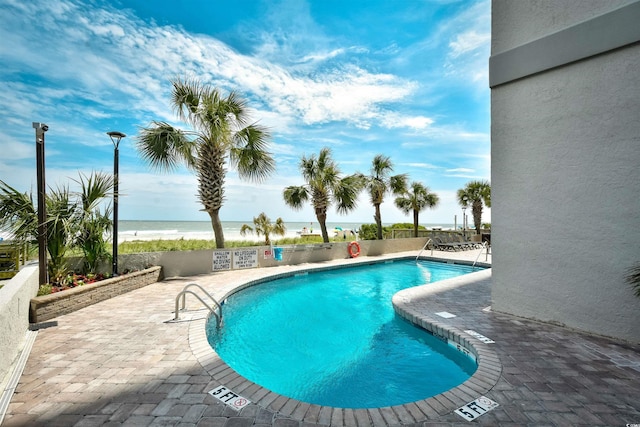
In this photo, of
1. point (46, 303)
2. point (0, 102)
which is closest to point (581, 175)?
point (46, 303)

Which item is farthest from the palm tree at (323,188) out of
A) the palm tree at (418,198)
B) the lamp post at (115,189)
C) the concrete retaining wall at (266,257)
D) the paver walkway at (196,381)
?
the paver walkway at (196,381)

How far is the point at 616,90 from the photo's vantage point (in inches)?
159

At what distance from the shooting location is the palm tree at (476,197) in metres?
20.3

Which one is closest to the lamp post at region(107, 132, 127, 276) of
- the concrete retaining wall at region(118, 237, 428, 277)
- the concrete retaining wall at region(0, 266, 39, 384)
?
the concrete retaining wall at region(118, 237, 428, 277)

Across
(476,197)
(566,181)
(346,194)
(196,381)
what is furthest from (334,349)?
(476,197)

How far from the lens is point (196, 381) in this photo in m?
2.96

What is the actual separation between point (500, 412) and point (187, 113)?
10827 mm

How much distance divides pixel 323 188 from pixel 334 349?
983cm

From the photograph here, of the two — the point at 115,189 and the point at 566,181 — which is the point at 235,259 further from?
the point at 566,181

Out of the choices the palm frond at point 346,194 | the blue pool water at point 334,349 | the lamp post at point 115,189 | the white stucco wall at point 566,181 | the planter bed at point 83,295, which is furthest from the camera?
the palm frond at point 346,194

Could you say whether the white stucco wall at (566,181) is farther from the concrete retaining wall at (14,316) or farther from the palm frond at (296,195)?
the palm frond at (296,195)

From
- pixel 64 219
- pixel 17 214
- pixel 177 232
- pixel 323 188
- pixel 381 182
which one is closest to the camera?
pixel 17 214

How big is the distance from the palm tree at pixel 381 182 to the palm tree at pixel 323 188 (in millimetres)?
1876

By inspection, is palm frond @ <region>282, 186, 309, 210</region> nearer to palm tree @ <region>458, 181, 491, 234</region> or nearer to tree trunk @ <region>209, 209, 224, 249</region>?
tree trunk @ <region>209, 209, 224, 249</region>
